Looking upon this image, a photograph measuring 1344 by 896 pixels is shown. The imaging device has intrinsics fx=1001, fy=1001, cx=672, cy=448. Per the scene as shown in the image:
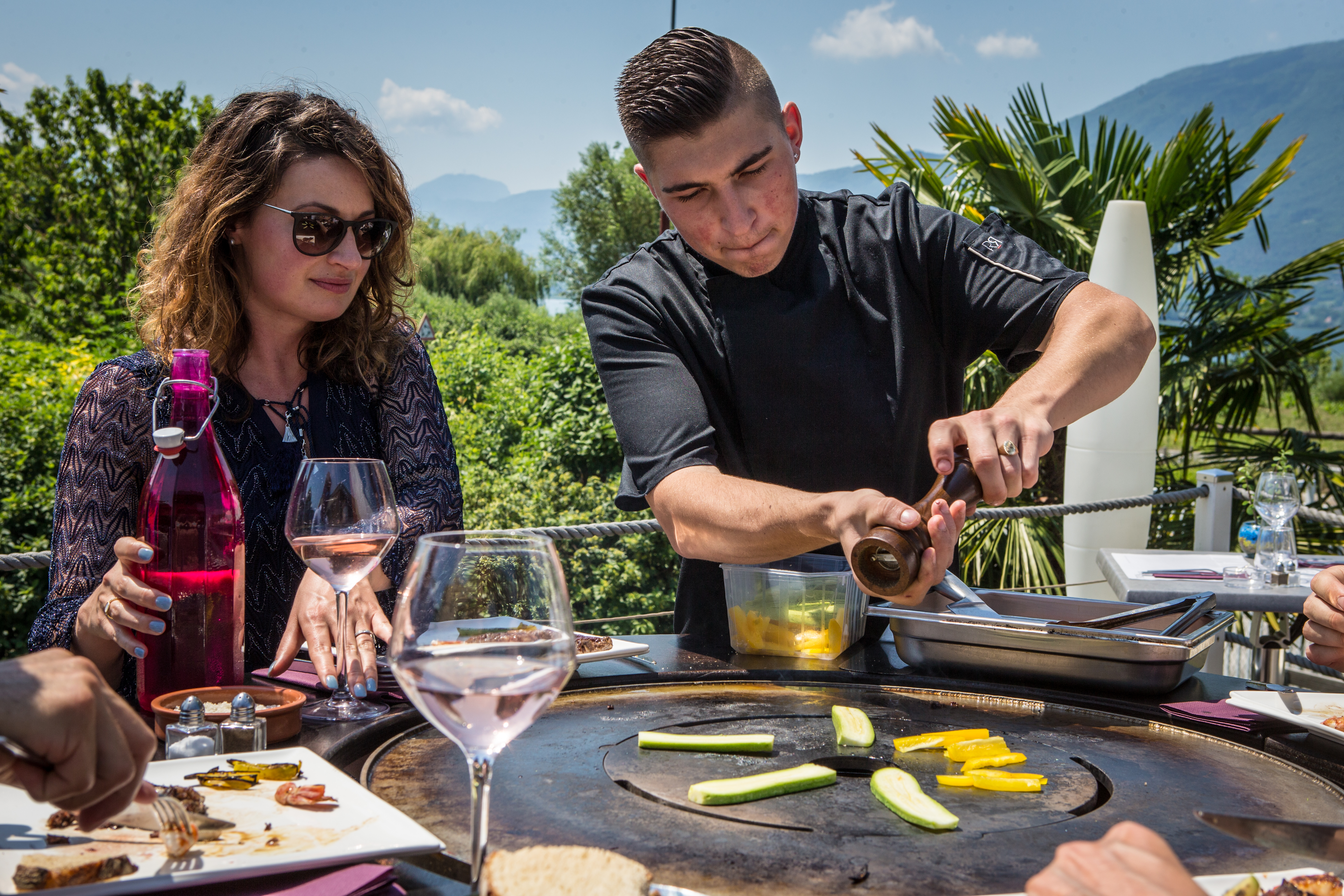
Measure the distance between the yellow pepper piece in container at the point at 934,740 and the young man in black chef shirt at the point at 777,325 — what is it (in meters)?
0.49

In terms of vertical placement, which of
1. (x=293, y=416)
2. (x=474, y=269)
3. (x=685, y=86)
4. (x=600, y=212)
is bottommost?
(x=293, y=416)

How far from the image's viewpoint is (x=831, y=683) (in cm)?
163

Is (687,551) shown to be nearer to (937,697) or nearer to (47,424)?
(937,697)

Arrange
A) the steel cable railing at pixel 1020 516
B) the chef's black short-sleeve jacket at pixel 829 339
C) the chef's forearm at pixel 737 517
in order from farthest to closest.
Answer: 1. the steel cable railing at pixel 1020 516
2. the chef's black short-sleeve jacket at pixel 829 339
3. the chef's forearm at pixel 737 517

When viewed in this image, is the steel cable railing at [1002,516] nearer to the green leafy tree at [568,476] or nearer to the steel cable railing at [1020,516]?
the steel cable railing at [1020,516]

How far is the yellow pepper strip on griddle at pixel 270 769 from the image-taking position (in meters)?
1.02

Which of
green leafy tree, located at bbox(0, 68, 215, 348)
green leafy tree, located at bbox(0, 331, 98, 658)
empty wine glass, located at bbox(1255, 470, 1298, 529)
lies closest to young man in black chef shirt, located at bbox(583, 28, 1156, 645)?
empty wine glass, located at bbox(1255, 470, 1298, 529)

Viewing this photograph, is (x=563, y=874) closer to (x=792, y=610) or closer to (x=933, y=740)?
(x=933, y=740)

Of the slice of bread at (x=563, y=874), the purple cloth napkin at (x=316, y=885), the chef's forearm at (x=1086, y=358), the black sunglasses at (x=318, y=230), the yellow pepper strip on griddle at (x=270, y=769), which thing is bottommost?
the purple cloth napkin at (x=316, y=885)

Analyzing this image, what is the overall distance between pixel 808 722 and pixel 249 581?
1280 millimetres

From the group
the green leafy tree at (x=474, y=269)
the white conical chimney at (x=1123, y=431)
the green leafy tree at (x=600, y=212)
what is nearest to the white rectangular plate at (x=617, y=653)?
the white conical chimney at (x=1123, y=431)

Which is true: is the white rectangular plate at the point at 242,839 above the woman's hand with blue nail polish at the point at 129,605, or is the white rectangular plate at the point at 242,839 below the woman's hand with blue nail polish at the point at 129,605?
below

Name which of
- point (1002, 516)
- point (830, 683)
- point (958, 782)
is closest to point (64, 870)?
point (958, 782)

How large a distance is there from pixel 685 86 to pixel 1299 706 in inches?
57.2
